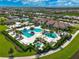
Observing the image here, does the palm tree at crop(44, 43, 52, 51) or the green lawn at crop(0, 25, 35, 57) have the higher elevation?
the green lawn at crop(0, 25, 35, 57)

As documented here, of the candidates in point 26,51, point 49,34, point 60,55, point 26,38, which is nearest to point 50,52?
point 60,55

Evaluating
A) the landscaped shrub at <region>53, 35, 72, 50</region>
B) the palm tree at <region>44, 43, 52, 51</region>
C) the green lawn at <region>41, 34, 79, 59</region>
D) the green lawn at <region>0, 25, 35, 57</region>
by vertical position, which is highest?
the green lawn at <region>0, 25, 35, 57</region>

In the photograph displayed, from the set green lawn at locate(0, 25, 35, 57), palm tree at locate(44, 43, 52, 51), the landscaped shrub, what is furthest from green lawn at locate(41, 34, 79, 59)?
green lawn at locate(0, 25, 35, 57)

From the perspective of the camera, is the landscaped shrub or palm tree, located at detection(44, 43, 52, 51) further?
the landscaped shrub

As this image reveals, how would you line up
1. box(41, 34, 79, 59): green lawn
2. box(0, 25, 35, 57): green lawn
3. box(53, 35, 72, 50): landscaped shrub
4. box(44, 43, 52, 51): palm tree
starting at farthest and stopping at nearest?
box(53, 35, 72, 50): landscaped shrub
box(44, 43, 52, 51): palm tree
box(0, 25, 35, 57): green lawn
box(41, 34, 79, 59): green lawn

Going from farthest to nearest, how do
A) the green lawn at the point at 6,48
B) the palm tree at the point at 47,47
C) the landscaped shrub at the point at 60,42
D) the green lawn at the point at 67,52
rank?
1. the landscaped shrub at the point at 60,42
2. the palm tree at the point at 47,47
3. the green lawn at the point at 6,48
4. the green lawn at the point at 67,52

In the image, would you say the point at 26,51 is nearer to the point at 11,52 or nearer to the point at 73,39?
the point at 11,52

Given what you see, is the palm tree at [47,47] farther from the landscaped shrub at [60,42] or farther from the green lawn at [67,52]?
the green lawn at [67,52]

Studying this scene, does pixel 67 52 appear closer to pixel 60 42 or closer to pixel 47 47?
pixel 47 47

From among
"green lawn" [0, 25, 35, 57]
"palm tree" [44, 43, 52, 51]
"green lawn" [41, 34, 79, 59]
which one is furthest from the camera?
"palm tree" [44, 43, 52, 51]

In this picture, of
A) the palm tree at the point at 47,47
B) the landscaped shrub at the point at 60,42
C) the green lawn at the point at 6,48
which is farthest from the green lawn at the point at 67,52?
the green lawn at the point at 6,48

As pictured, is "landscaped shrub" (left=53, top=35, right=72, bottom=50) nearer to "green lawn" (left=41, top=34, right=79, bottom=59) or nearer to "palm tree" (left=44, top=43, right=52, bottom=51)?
"palm tree" (left=44, top=43, right=52, bottom=51)
